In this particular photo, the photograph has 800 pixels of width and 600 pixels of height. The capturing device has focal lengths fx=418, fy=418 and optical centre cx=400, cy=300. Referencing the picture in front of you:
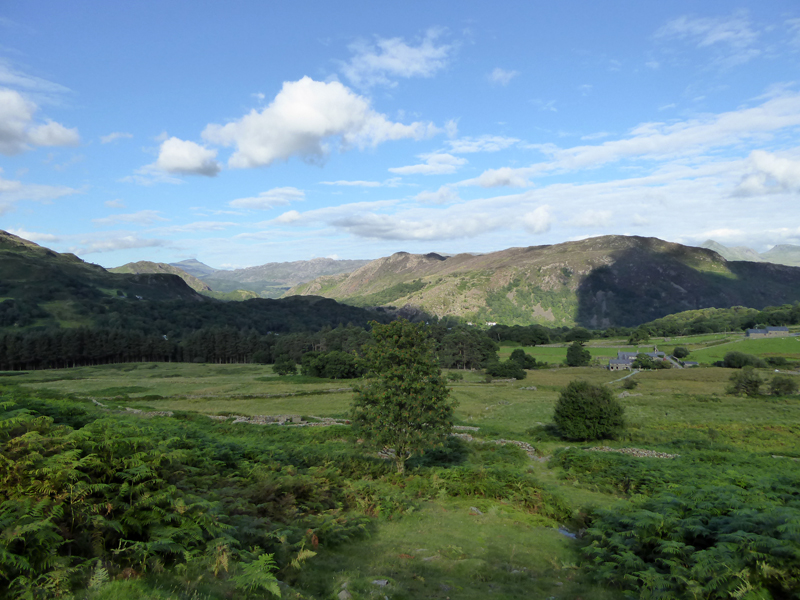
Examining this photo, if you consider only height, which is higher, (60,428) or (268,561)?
(60,428)

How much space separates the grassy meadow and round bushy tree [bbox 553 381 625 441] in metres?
1.31

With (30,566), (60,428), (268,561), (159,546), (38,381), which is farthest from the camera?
(38,381)

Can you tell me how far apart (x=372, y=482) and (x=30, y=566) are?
1595 centimetres

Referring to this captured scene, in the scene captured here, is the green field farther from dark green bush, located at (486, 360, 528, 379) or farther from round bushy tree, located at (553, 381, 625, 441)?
round bushy tree, located at (553, 381, 625, 441)

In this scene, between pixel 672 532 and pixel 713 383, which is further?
pixel 713 383

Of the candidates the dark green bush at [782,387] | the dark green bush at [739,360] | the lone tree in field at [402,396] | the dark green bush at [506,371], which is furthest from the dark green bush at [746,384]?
the lone tree in field at [402,396]

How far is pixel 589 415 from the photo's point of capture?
38125 mm

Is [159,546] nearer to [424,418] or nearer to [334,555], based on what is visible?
[334,555]

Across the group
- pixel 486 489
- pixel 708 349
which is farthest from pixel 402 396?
pixel 708 349

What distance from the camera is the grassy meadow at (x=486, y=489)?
10.9 meters

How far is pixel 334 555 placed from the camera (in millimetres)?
12719

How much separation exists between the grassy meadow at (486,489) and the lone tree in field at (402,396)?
1.98 meters

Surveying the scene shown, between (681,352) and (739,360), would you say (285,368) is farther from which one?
(681,352)

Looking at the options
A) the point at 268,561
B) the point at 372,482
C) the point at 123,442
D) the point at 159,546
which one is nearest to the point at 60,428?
the point at 123,442
